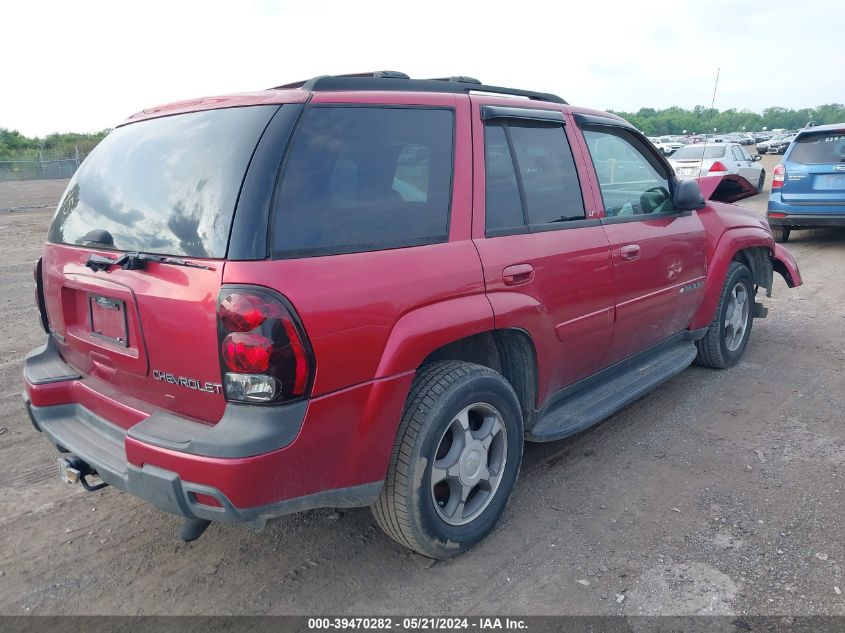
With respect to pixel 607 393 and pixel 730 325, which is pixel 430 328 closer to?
pixel 607 393

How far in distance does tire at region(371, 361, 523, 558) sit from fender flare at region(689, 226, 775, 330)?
2.25 meters

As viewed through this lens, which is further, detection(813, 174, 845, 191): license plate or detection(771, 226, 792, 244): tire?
detection(771, 226, 792, 244): tire

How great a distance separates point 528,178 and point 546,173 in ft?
0.58

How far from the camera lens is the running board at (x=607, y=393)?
328 centimetres

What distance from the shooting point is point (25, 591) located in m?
2.61

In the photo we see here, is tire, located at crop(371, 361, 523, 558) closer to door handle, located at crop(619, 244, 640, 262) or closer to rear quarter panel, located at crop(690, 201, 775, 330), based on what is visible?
door handle, located at crop(619, 244, 640, 262)

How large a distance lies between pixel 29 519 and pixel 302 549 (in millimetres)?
1349

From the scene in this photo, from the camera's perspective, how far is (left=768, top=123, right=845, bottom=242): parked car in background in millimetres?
9234

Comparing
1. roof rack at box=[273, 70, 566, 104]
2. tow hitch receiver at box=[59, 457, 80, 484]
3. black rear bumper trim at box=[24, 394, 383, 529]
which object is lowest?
tow hitch receiver at box=[59, 457, 80, 484]

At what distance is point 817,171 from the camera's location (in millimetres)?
9344

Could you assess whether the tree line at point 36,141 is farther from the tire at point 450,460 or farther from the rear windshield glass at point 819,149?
the tire at point 450,460

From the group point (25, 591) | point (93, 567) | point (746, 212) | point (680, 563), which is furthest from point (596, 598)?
point (746, 212)

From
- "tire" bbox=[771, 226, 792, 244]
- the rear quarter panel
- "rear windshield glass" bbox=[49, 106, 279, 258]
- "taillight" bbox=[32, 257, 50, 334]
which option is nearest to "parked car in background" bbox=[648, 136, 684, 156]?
the rear quarter panel

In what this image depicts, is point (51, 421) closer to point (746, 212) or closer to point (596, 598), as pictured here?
point (596, 598)
